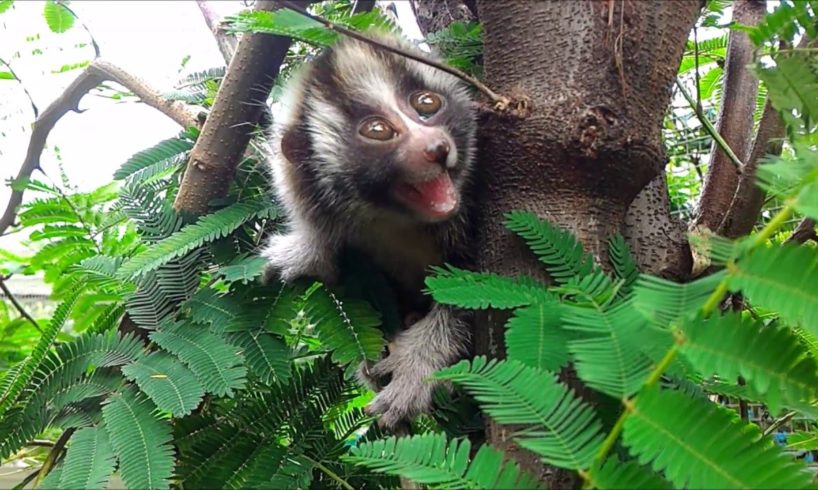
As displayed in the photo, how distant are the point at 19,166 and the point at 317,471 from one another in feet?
5.81

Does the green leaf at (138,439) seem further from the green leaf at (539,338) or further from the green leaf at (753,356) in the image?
the green leaf at (753,356)

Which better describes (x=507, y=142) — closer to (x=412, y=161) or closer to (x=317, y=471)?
(x=412, y=161)

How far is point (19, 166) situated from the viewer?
2.69 m

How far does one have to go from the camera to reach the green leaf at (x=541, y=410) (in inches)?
40.1

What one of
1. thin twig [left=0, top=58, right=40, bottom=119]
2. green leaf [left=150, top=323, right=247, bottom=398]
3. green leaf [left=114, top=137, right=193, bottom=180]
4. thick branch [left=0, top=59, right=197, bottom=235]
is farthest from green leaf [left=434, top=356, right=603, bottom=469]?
thin twig [left=0, top=58, right=40, bottom=119]

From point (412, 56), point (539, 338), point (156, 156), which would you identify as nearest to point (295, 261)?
point (156, 156)

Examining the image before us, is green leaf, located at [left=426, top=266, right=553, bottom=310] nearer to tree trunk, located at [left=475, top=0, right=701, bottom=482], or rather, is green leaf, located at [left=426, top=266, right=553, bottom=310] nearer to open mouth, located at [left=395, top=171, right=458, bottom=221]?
tree trunk, located at [left=475, top=0, right=701, bottom=482]

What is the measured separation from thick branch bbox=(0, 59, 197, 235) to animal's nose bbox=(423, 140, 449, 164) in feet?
3.64

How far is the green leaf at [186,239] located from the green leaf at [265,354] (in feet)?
0.91

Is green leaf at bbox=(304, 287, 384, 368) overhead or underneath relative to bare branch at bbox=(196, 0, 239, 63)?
underneath

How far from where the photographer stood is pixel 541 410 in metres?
1.09

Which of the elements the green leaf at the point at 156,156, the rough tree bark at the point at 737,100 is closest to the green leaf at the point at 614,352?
the rough tree bark at the point at 737,100

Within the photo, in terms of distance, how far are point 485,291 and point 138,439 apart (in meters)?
0.76

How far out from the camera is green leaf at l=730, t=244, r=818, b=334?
903 millimetres
